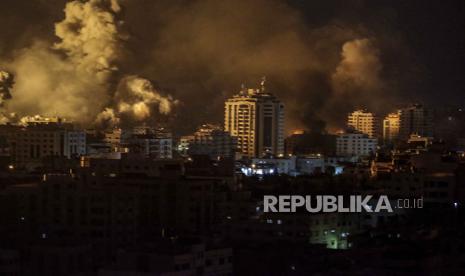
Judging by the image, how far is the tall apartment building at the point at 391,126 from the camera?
86.2 ft

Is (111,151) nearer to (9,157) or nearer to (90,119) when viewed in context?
(9,157)

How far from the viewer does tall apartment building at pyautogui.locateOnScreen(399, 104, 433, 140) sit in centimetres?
2591

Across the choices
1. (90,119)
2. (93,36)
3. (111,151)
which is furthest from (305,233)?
(90,119)

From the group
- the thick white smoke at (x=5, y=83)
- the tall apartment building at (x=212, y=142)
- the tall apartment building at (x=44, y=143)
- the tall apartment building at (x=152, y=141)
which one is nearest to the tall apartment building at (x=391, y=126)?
the tall apartment building at (x=212, y=142)

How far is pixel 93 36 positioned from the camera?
21.8 m

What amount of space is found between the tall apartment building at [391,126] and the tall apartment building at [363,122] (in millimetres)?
286

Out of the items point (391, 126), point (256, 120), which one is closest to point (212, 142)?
point (256, 120)

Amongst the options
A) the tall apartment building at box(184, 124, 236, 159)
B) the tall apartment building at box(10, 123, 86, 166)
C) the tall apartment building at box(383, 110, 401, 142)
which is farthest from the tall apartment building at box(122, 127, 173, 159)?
the tall apartment building at box(383, 110, 401, 142)

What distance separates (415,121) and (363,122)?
1.15 meters

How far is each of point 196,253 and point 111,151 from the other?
9949 millimetres

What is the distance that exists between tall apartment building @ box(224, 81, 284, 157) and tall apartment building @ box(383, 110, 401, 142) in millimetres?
3374

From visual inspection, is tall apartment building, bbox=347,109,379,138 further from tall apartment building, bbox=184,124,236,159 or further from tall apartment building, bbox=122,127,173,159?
tall apartment building, bbox=122,127,173,159

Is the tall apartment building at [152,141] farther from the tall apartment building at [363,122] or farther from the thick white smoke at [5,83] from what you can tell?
the tall apartment building at [363,122]

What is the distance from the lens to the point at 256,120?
23547 mm
